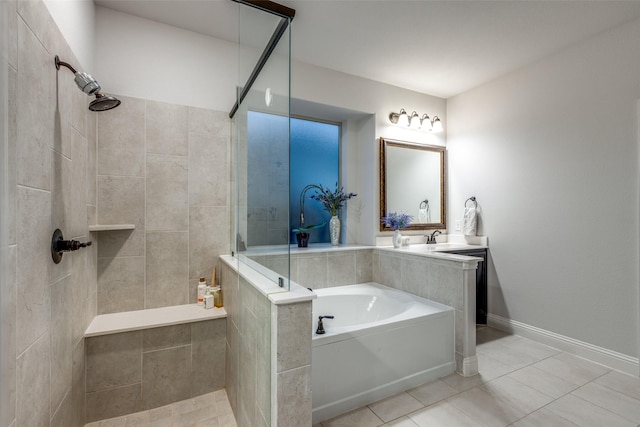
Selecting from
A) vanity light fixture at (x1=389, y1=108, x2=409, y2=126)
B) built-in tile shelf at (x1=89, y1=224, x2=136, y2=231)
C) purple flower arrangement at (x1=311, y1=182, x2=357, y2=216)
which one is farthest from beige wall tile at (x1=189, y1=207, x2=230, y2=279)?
vanity light fixture at (x1=389, y1=108, x2=409, y2=126)

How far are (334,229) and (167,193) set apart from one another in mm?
1676

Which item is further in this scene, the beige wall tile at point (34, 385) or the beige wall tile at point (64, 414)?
the beige wall tile at point (64, 414)

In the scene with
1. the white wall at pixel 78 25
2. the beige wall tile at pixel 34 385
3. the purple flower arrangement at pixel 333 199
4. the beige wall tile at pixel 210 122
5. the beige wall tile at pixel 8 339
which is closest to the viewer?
the beige wall tile at pixel 8 339

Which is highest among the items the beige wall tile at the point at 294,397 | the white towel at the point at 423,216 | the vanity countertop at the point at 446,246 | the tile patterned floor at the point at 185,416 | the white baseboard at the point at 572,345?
the white towel at the point at 423,216

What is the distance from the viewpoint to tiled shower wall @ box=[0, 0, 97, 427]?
3.03 feet

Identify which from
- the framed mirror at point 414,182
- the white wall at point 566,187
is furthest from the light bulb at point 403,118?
the white wall at point 566,187

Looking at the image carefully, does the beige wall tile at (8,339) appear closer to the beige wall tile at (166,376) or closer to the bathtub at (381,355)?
the beige wall tile at (166,376)

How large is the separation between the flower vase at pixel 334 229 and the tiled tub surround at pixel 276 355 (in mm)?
1688

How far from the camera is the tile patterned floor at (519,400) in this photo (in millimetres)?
1686

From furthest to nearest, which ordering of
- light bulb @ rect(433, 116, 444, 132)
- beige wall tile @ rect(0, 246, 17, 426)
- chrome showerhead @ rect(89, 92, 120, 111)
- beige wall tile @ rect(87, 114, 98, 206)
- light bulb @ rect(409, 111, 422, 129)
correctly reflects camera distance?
light bulb @ rect(433, 116, 444, 132) → light bulb @ rect(409, 111, 422, 129) → beige wall tile @ rect(87, 114, 98, 206) → chrome showerhead @ rect(89, 92, 120, 111) → beige wall tile @ rect(0, 246, 17, 426)

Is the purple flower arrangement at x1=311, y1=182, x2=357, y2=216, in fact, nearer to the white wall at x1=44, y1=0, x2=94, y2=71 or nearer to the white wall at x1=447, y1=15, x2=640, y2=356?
the white wall at x1=447, y1=15, x2=640, y2=356

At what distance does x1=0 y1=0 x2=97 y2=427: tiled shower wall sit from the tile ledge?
0.15 metres

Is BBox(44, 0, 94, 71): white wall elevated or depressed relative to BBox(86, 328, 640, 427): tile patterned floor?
elevated

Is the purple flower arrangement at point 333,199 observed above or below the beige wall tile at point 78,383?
above
